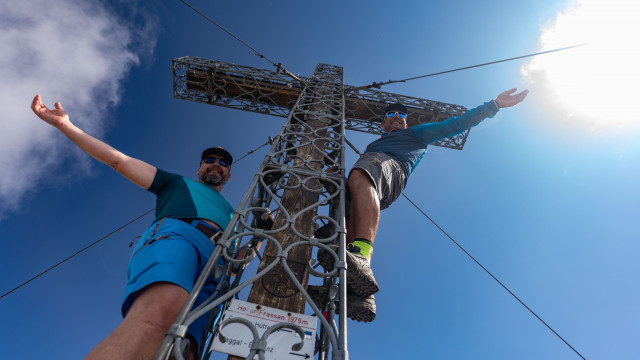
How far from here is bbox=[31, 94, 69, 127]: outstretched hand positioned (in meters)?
1.92

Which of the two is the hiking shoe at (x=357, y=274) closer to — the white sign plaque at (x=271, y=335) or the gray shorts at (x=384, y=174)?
the white sign plaque at (x=271, y=335)

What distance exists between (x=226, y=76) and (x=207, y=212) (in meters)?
3.78

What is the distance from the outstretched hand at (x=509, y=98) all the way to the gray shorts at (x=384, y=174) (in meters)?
1.31

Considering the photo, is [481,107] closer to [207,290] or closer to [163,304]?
[207,290]

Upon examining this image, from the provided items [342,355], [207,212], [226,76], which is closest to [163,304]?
[207,212]

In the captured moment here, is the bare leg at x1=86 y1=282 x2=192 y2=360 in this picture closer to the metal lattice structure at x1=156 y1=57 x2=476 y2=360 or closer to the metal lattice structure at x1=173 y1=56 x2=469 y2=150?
the metal lattice structure at x1=156 y1=57 x2=476 y2=360

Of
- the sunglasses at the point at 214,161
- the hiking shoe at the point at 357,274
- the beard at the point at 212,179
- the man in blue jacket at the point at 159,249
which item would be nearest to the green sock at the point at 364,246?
the hiking shoe at the point at 357,274

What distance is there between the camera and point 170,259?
5.44 feet

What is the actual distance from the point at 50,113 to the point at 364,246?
2.24 meters

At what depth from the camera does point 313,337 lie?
127 centimetres

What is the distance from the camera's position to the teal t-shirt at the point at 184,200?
6.72 ft

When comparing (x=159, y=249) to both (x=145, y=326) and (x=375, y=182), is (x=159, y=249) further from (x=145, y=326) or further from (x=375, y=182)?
(x=375, y=182)

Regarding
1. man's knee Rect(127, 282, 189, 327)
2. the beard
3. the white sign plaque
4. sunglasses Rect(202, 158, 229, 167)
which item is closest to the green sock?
the white sign plaque

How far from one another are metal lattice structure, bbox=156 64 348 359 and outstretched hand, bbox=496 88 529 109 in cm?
166
